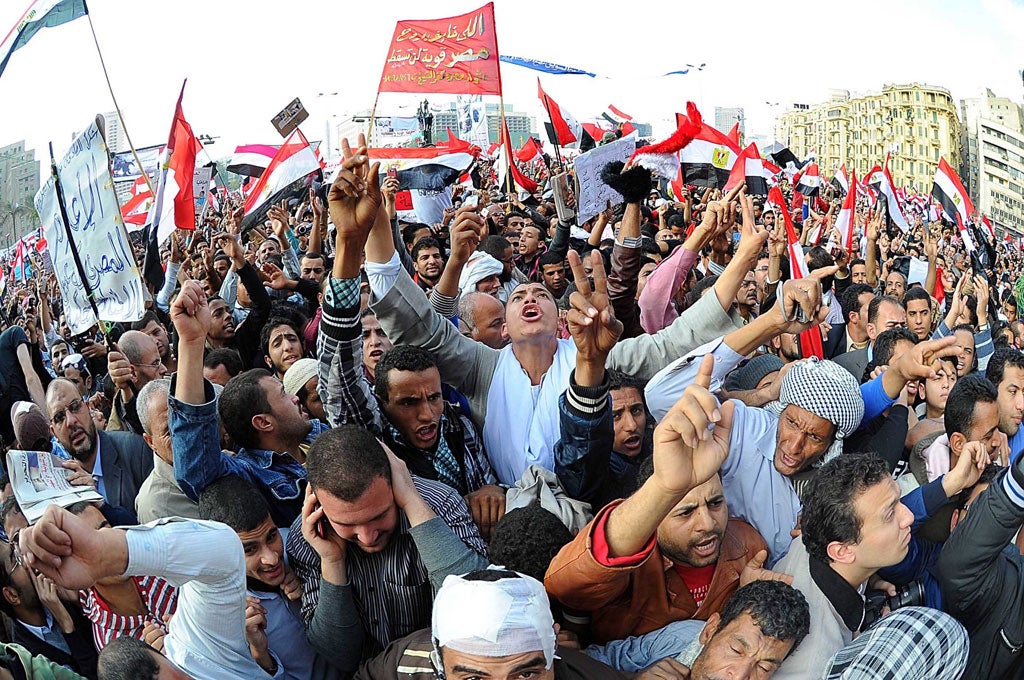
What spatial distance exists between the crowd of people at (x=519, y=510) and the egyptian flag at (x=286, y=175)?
3204mm

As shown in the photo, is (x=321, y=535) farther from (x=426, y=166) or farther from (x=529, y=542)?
(x=426, y=166)

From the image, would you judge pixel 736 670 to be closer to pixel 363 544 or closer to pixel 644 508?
pixel 644 508

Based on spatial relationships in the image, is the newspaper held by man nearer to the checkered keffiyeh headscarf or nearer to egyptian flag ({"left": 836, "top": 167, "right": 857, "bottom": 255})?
the checkered keffiyeh headscarf

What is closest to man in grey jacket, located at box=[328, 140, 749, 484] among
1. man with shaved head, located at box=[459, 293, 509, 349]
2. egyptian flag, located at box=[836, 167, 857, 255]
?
man with shaved head, located at box=[459, 293, 509, 349]

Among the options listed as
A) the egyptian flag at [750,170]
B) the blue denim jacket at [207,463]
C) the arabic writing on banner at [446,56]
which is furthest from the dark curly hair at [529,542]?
the egyptian flag at [750,170]

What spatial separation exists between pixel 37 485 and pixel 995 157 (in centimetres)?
7790

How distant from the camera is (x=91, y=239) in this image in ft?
13.6

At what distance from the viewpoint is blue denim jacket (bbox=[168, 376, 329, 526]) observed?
2.82 m

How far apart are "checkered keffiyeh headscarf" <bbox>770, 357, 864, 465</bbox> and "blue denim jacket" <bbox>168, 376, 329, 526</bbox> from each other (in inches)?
71.1

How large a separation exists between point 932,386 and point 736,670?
287 centimetres

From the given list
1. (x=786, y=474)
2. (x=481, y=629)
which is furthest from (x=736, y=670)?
(x=786, y=474)

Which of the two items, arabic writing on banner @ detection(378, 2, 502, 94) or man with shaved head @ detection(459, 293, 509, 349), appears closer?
man with shaved head @ detection(459, 293, 509, 349)

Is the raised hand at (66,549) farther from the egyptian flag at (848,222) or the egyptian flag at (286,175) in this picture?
the egyptian flag at (848,222)

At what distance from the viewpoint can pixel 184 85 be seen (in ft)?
25.3
